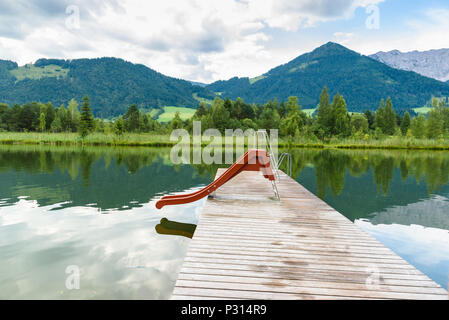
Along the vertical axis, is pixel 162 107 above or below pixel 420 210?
above

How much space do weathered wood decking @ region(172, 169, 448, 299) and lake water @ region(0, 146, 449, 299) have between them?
39.1 inches

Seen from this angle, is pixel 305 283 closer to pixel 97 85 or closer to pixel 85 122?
pixel 85 122

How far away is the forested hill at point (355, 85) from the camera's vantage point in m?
152

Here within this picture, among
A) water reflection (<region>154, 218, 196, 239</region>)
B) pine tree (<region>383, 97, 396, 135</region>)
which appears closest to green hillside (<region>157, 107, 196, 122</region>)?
pine tree (<region>383, 97, 396, 135</region>)

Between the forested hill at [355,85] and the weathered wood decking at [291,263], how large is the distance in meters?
151

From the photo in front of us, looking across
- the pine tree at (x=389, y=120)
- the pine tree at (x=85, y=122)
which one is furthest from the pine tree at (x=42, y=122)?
the pine tree at (x=389, y=120)

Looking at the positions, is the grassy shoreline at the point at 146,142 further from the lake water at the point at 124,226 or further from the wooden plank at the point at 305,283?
the wooden plank at the point at 305,283

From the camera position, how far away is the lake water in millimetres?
4262

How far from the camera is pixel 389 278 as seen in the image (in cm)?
322

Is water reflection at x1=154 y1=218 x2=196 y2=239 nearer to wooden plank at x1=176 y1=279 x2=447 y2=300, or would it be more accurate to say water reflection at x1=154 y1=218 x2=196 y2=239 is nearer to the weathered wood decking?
the weathered wood decking

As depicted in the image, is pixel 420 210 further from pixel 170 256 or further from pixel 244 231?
pixel 170 256

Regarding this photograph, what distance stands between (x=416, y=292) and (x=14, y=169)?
1871cm

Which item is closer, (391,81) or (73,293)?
(73,293)
